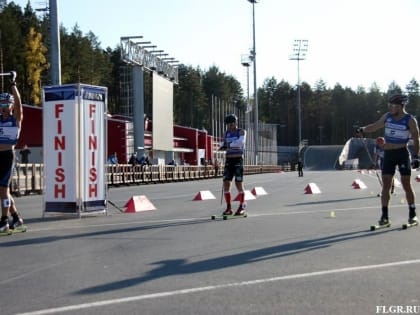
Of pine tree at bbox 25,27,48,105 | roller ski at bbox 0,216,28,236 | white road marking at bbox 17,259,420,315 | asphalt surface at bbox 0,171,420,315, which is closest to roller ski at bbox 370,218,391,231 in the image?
asphalt surface at bbox 0,171,420,315

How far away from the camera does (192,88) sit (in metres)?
128

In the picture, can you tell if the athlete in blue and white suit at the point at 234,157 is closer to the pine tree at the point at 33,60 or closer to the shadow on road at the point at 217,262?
the shadow on road at the point at 217,262

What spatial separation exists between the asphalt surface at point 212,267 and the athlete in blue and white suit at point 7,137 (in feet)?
1.80

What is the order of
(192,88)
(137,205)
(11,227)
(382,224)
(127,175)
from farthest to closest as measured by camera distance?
(192,88)
(127,175)
(137,205)
(11,227)
(382,224)

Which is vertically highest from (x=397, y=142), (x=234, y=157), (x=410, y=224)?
(x=397, y=142)

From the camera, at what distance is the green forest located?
7650cm

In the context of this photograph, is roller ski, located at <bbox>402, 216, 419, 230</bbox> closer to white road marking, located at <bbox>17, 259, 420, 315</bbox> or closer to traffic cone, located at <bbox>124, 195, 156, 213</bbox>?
white road marking, located at <bbox>17, 259, 420, 315</bbox>

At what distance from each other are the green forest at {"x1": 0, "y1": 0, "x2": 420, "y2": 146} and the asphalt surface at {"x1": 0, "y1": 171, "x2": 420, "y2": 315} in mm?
57146

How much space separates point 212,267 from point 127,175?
91.1 ft

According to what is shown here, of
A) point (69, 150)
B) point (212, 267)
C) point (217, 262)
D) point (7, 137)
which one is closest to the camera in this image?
point (212, 267)

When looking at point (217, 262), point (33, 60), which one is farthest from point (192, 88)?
point (217, 262)

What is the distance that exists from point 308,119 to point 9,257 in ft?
549

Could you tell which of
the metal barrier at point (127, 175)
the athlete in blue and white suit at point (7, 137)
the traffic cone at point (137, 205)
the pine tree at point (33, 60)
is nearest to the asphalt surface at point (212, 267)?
the athlete in blue and white suit at point (7, 137)

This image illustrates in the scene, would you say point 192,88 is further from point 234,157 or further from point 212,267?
point 212,267
